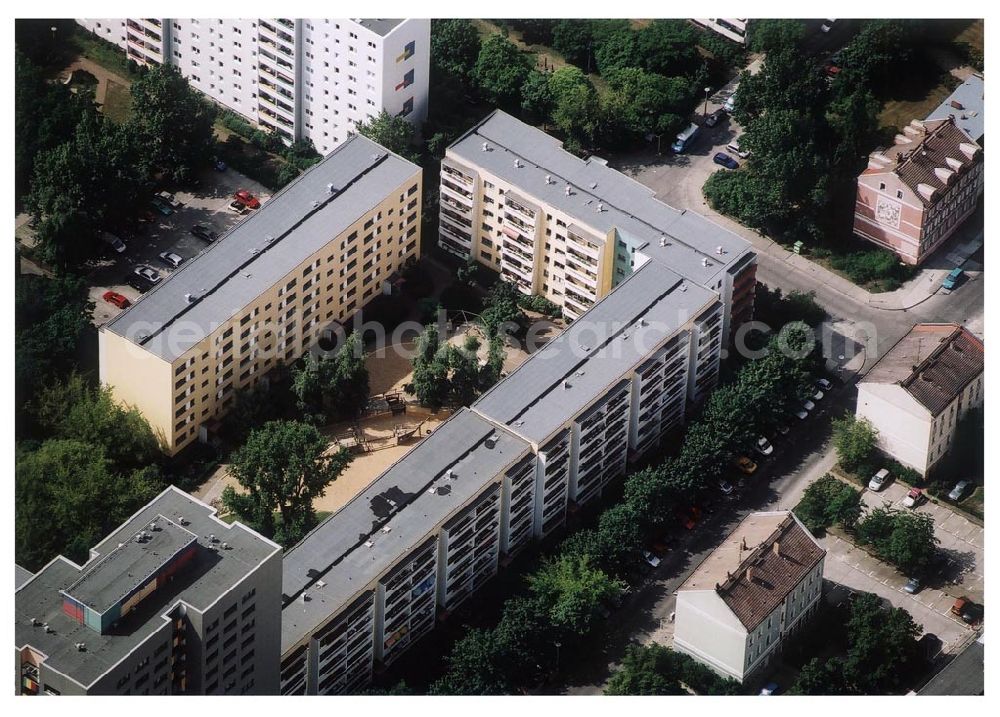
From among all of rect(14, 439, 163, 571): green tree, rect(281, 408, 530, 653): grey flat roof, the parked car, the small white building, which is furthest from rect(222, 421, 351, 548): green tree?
the parked car

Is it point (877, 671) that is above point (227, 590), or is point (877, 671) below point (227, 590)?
below

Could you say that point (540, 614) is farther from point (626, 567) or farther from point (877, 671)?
point (877, 671)

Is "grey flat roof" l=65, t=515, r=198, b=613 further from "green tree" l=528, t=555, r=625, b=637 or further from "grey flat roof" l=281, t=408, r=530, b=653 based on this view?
"green tree" l=528, t=555, r=625, b=637

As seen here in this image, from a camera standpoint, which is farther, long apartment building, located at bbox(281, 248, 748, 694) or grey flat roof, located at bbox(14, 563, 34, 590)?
long apartment building, located at bbox(281, 248, 748, 694)

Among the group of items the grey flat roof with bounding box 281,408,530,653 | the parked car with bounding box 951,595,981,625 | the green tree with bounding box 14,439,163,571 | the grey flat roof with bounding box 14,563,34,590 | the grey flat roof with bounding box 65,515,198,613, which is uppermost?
the grey flat roof with bounding box 65,515,198,613

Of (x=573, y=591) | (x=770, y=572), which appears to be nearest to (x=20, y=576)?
(x=573, y=591)

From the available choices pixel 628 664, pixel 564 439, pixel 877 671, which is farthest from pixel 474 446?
pixel 877 671

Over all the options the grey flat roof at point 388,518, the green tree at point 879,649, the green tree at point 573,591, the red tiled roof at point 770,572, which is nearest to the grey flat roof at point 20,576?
the grey flat roof at point 388,518

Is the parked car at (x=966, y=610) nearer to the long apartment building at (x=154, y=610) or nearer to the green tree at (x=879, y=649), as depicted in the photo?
the green tree at (x=879, y=649)
